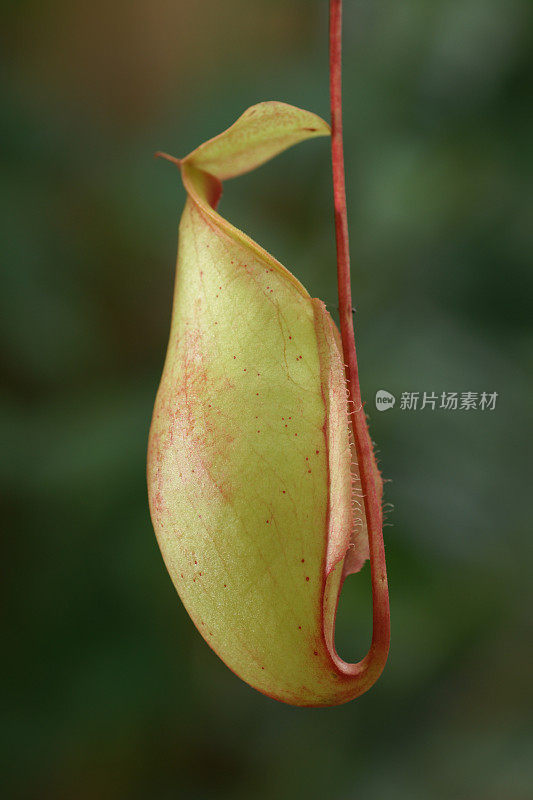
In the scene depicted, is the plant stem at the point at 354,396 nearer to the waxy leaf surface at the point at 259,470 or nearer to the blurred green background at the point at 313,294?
the waxy leaf surface at the point at 259,470

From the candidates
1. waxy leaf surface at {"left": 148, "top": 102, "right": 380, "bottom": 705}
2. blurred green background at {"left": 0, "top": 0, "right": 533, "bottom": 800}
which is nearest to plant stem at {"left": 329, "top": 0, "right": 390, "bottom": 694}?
waxy leaf surface at {"left": 148, "top": 102, "right": 380, "bottom": 705}

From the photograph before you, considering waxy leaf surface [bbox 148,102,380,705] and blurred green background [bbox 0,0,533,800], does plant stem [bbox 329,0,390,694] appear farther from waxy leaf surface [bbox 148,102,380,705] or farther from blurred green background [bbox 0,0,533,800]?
blurred green background [bbox 0,0,533,800]

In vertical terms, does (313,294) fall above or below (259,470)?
above

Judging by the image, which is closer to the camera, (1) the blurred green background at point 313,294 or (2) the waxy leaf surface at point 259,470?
(2) the waxy leaf surface at point 259,470

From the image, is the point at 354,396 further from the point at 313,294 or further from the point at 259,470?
the point at 313,294

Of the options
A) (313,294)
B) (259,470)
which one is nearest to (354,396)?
(259,470)

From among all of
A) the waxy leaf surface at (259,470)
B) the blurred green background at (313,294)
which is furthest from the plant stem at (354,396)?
the blurred green background at (313,294)
